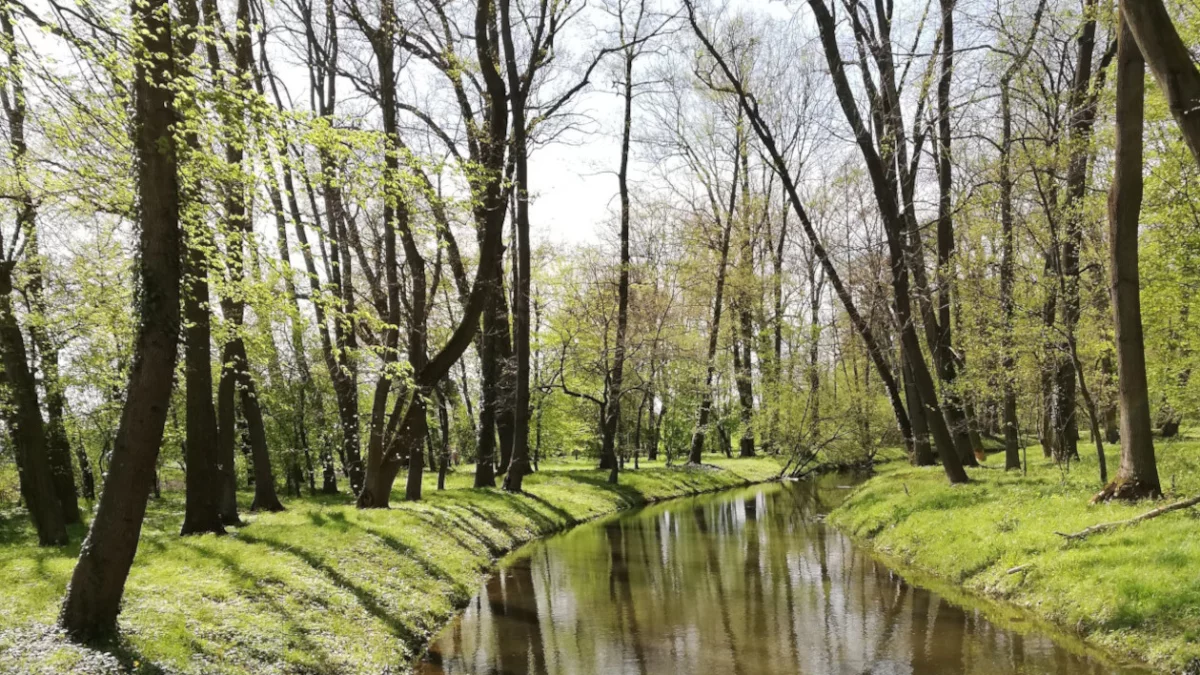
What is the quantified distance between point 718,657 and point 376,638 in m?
4.20

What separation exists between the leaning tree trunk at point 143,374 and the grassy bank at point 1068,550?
33.9 ft

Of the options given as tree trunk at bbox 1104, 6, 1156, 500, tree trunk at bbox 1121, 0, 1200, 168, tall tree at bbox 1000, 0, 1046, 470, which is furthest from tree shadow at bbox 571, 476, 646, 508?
tree trunk at bbox 1121, 0, 1200, 168

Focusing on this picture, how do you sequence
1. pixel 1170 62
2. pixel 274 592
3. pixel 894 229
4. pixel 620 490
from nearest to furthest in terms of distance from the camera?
1. pixel 1170 62
2. pixel 274 592
3. pixel 894 229
4. pixel 620 490

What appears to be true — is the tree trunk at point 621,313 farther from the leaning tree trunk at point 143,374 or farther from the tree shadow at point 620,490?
the leaning tree trunk at point 143,374

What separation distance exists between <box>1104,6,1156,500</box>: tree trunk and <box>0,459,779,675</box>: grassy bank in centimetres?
1078

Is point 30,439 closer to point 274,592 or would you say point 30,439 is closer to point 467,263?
point 274,592

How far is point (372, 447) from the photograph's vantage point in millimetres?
17828

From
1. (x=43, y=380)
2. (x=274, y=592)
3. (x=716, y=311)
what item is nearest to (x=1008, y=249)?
(x=274, y=592)

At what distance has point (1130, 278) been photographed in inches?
459

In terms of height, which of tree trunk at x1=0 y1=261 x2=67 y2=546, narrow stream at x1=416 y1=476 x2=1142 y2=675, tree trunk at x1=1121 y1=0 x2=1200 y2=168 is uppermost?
tree trunk at x1=1121 y1=0 x2=1200 y2=168

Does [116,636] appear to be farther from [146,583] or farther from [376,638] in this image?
[376,638]

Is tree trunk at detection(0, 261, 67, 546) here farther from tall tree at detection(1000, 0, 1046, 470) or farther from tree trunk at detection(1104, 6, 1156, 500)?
tall tree at detection(1000, 0, 1046, 470)

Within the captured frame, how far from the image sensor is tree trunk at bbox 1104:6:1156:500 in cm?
1134

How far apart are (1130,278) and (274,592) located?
43.4 feet
